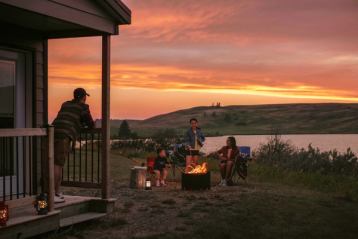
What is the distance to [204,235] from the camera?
7.73 m

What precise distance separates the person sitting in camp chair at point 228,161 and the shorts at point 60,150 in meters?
6.02

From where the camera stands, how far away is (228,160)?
13453 millimetres

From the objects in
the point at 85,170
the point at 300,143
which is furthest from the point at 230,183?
the point at 300,143

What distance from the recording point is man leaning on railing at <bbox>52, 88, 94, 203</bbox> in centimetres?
802

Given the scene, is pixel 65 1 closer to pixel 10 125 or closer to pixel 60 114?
pixel 60 114

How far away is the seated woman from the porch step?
5255 millimetres

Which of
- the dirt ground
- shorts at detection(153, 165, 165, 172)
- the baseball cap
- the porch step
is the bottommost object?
the dirt ground

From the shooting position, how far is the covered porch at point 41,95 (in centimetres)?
738

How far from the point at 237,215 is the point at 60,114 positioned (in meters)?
3.32

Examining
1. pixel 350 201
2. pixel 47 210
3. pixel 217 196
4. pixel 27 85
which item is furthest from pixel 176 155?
pixel 47 210

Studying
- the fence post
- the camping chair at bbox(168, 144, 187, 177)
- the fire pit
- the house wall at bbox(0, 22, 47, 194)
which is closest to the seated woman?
the camping chair at bbox(168, 144, 187, 177)

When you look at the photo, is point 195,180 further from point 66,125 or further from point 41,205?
point 41,205

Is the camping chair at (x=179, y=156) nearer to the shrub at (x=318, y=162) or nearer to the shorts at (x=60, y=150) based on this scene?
the shrub at (x=318, y=162)

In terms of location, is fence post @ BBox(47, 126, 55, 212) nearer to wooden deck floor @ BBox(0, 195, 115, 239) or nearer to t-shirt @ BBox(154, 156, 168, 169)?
wooden deck floor @ BBox(0, 195, 115, 239)
